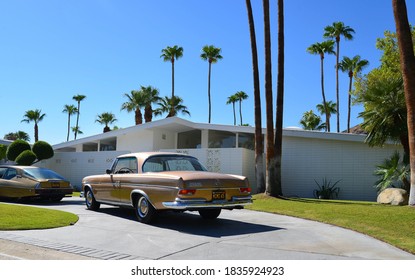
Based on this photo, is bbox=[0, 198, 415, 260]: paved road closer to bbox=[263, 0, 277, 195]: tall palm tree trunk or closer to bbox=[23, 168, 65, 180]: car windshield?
bbox=[23, 168, 65, 180]: car windshield

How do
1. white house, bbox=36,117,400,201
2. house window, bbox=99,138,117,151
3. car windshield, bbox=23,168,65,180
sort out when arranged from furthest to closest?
house window, bbox=99,138,117,151
white house, bbox=36,117,400,201
car windshield, bbox=23,168,65,180

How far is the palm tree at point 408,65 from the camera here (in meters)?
11.9

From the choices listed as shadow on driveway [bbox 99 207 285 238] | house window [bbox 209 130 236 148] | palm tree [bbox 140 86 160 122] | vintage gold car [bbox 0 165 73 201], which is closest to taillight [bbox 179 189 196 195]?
shadow on driveway [bbox 99 207 285 238]

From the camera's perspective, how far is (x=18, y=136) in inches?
2370

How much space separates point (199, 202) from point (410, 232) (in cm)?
411

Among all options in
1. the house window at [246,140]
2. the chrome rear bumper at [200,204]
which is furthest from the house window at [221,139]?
the chrome rear bumper at [200,204]

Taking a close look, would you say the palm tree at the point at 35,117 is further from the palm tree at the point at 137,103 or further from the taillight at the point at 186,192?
the taillight at the point at 186,192

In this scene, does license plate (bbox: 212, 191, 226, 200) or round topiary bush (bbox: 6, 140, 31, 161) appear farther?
round topiary bush (bbox: 6, 140, 31, 161)

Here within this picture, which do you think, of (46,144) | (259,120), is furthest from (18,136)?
(259,120)

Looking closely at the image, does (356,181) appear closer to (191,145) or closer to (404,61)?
(404,61)

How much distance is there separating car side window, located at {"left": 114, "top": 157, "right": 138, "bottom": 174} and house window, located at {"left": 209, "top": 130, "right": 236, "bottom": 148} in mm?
15269

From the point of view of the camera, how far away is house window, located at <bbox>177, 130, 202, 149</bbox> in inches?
1098
